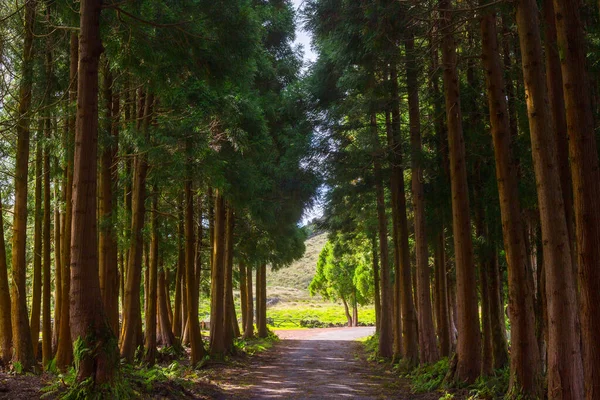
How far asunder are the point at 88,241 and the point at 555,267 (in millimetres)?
6387

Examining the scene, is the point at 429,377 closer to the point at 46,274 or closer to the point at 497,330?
the point at 497,330

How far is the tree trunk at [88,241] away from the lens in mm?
7926

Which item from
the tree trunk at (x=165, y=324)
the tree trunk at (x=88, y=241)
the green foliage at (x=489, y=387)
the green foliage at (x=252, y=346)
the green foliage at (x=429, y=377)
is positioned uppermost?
the tree trunk at (x=88, y=241)

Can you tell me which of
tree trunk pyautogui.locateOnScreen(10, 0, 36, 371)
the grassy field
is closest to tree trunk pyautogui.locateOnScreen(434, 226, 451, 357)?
tree trunk pyautogui.locateOnScreen(10, 0, 36, 371)

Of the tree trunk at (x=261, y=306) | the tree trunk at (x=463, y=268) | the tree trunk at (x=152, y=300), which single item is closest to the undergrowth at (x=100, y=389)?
the tree trunk at (x=463, y=268)

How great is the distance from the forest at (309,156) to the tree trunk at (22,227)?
0.14ft

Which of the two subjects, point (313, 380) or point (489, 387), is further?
point (313, 380)

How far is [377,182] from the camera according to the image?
18281 mm

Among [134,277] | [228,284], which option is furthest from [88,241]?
[228,284]

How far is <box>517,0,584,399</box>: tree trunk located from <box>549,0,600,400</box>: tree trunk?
77 centimetres

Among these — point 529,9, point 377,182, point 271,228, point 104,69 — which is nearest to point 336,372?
point 377,182

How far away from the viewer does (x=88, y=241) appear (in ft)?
26.7

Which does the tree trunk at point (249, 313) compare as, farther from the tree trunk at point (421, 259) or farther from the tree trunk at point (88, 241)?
the tree trunk at point (88, 241)

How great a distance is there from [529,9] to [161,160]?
7.79m
